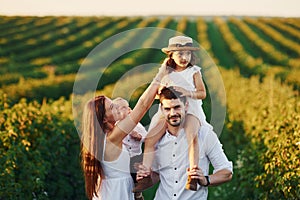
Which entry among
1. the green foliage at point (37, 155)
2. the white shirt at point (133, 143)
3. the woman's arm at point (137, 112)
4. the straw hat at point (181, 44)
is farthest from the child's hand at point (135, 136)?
the green foliage at point (37, 155)

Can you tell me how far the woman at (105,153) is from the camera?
5105mm

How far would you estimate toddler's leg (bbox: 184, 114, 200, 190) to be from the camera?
192 inches

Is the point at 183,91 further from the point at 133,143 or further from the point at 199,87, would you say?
the point at 133,143

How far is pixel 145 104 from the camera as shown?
484cm

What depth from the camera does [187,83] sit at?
5328mm

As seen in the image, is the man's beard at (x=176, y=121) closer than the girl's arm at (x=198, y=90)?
Yes

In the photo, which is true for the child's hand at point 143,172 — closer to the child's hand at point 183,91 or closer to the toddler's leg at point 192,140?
the toddler's leg at point 192,140

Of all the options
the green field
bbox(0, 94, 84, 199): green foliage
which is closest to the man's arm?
the green field

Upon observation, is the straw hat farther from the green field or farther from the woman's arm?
the green field

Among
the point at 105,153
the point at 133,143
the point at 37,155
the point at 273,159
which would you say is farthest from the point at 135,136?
the point at 37,155

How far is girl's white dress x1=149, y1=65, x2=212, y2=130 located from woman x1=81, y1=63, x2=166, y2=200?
78 mm

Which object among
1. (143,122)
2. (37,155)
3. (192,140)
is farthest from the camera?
(143,122)

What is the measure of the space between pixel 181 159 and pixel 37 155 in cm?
387

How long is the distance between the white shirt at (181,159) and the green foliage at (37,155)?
252cm
